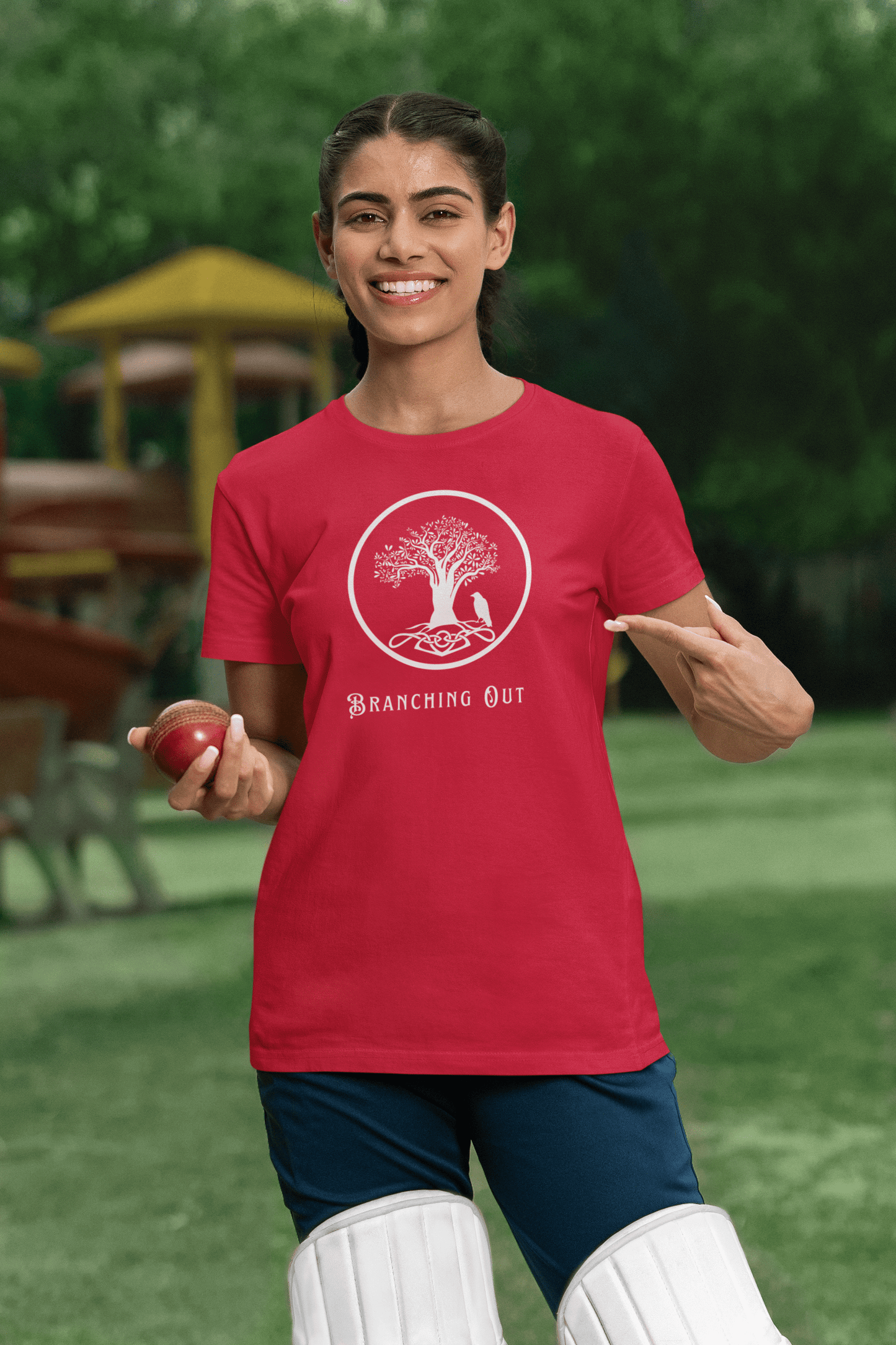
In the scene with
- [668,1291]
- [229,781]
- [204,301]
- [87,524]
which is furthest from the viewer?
[87,524]

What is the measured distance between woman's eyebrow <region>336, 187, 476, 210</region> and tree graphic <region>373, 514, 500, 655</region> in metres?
0.41

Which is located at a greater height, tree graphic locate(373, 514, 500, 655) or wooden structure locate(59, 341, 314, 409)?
tree graphic locate(373, 514, 500, 655)

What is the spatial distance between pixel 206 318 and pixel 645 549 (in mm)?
14813

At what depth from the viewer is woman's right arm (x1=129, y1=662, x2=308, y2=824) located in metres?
2.08

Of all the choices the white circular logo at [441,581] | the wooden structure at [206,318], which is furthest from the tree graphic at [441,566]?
the wooden structure at [206,318]

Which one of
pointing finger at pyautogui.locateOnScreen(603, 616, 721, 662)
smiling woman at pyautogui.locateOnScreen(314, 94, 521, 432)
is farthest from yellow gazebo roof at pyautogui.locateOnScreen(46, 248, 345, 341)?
pointing finger at pyautogui.locateOnScreen(603, 616, 721, 662)

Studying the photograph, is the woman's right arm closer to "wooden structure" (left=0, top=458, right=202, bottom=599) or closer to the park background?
the park background

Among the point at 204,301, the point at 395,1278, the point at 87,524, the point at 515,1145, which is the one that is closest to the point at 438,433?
the point at 515,1145

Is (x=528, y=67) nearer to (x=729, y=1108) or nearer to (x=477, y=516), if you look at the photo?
(x=729, y=1108)

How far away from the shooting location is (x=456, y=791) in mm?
2033

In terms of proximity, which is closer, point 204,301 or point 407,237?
point 407,237

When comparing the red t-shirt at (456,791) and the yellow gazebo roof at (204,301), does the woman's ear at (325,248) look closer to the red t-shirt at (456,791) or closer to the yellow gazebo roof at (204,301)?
the red t-shirt at (456,791)

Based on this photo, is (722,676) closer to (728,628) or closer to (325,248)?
(728,628)

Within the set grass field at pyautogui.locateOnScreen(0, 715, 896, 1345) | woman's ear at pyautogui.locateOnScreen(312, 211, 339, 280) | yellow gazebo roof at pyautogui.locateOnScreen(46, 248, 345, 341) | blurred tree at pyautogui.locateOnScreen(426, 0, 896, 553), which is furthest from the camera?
blurred tree at pyautogui.locateOnScreen(426, 0, 896, 553)
